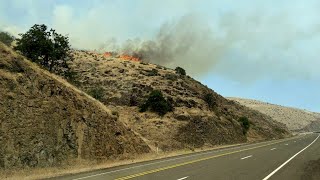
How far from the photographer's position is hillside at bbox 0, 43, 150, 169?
21.5 metres

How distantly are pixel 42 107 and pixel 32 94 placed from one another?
Result: 1.00 meters

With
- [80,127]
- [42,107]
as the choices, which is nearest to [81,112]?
[80,127]

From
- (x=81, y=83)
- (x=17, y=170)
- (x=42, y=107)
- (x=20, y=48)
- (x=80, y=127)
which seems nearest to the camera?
(x=17, y=170)

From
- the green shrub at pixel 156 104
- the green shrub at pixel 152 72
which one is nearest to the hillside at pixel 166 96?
the green shrub at pixel 152 72

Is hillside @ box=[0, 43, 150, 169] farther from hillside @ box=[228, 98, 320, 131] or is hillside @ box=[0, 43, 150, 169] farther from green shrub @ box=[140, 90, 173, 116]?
hillside @ box=[228, 98, 320, 131]

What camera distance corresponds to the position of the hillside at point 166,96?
45906 millimetres

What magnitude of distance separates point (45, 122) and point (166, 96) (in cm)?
3184

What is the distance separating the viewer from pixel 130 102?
173ft

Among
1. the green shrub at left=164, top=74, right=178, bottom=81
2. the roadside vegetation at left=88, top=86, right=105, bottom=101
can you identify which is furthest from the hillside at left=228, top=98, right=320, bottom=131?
the roadside vegetation at left=88, top=86, right=105, bottom=101

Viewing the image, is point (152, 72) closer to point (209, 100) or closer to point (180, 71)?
point (180, 71)

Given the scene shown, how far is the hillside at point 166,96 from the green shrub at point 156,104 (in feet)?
2.57

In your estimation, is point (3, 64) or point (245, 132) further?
point (245, 132)

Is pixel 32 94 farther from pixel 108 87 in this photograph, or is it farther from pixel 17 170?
pixel 108 87

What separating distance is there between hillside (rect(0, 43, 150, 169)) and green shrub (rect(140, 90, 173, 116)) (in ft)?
59.5
